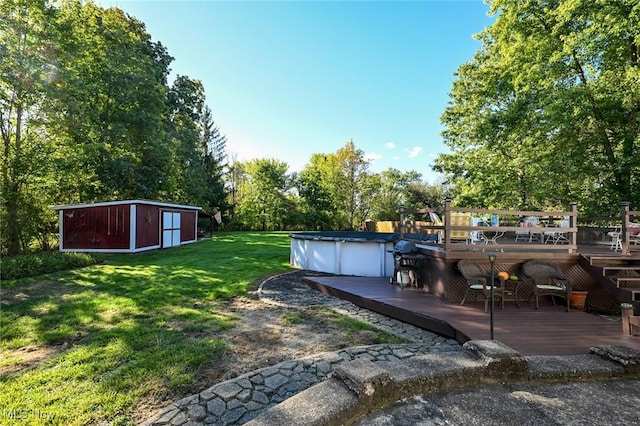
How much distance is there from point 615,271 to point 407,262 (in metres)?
3.72

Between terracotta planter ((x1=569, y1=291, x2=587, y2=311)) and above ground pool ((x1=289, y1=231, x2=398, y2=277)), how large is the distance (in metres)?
3.69

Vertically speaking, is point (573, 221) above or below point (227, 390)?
above

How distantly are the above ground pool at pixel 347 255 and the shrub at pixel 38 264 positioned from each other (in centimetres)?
701

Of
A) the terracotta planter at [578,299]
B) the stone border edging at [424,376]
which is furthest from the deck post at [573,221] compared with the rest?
the stone border edging at [424,376]

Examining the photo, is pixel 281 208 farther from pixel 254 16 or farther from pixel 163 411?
pixel 163 411

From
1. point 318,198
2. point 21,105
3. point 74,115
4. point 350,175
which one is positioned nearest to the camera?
point 21,105

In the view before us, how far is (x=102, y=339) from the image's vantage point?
13.3 feet

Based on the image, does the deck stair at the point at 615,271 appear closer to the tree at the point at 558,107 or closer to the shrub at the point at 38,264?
the tree at the point at 558,107

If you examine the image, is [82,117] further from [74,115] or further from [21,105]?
[21,105]

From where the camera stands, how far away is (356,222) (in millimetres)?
32438

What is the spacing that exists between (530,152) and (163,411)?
44.7 ft

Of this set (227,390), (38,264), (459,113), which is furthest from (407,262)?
(459,113)

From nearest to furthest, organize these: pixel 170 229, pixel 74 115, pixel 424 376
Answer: pixel 424 376 → pixel 74 115 → pixel 170 229

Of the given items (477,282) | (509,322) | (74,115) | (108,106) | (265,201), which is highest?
(108,106)
